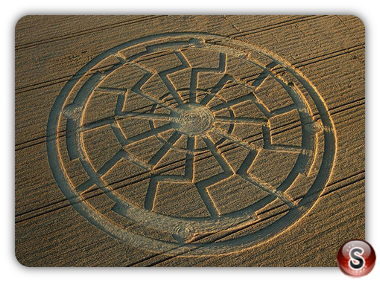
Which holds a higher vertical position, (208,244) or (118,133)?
(118,133)

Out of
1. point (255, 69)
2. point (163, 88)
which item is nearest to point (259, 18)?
point (255, 69)

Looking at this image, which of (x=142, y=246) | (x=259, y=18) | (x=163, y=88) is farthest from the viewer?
(x=259, y=18)

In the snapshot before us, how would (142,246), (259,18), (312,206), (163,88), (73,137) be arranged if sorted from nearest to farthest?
(142,246)
(312,206)
(73,137)
(163,88)
(259,18)

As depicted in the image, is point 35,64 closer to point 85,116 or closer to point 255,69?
point 85,116

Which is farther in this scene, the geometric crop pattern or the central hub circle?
the central hub circle

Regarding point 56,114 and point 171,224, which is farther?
point 56,114

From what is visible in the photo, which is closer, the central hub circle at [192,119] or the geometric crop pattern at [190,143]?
the geometric crop pattern at [190,143]

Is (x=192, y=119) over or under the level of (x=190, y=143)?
over

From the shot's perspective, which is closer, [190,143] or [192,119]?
[190,143]
